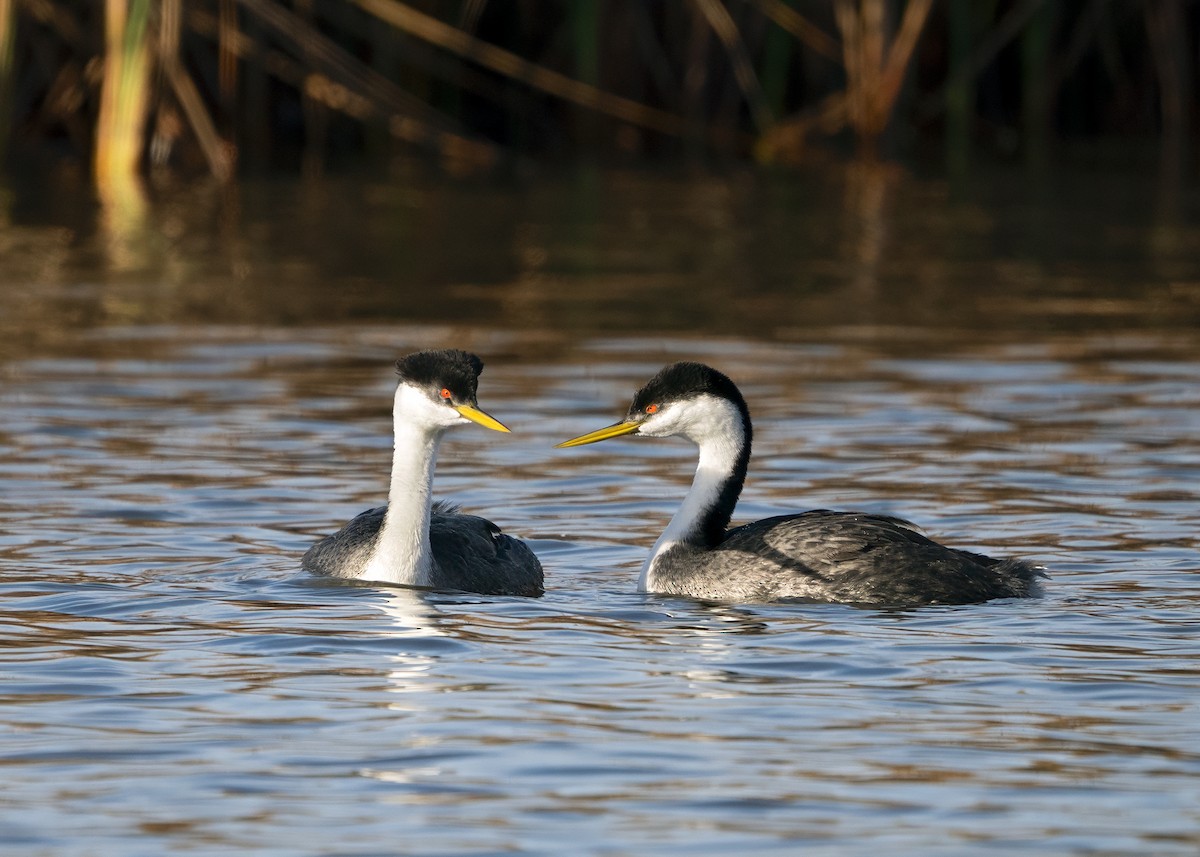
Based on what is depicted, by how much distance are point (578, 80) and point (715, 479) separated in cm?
1806

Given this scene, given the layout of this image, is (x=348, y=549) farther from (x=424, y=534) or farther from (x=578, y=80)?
(x=578, y=80)

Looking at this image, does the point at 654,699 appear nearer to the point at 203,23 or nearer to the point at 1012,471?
the point at 1012,471

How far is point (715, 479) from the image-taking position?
9.89 m

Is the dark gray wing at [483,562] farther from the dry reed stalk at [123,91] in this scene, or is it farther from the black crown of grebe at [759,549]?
the dry reed stalk at [123,91]

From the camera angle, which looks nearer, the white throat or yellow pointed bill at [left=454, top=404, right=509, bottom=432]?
yellow pointed bill at [left=454, top=404, right=509, bottom=432]

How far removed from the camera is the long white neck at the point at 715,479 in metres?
9.79

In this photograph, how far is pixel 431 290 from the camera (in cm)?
1961

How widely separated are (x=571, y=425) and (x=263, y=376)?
2.85m

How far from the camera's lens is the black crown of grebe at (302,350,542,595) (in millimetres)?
9141

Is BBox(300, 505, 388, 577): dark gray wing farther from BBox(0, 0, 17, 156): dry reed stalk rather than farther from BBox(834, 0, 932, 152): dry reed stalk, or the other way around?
BBox(834, 0, 932, 152): dry reed stalk

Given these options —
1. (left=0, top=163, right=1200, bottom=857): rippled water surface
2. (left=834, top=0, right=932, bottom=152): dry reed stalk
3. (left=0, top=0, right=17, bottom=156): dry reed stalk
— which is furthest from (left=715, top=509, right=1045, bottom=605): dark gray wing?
(left=834, top=0, right=932, bottom=152): dry reed stalk

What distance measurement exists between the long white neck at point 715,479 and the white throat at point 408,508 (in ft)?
3.32

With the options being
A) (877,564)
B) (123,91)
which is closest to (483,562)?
(877,564)

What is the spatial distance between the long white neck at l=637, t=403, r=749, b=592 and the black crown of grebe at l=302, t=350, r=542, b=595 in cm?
68
